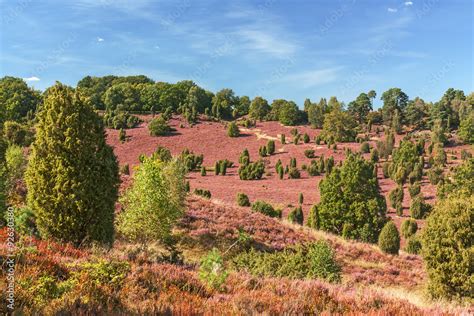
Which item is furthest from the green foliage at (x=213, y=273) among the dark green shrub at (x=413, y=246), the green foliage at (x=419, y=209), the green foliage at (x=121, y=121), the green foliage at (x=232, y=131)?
the green foliage at (x=121, y=121)

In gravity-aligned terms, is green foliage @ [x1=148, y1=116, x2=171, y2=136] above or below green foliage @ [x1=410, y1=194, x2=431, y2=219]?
above

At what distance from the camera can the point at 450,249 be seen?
13969 mm

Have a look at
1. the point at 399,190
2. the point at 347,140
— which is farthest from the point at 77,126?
the point at 347,140

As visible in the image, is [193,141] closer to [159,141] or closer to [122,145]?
[159,141]

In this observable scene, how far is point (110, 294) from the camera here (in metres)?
5.31

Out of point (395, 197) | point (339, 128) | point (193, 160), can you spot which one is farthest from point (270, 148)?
point (395, 197)

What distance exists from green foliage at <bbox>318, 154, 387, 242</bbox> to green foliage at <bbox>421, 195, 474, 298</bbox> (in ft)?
54.2

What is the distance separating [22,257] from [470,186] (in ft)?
105

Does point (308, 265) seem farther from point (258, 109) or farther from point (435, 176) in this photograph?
point (258, 109)

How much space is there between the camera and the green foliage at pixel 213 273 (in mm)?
6590

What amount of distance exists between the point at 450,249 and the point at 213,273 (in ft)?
37.2


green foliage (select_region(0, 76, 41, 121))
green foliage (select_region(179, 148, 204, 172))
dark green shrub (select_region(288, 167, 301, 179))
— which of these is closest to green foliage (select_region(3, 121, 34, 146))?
green foliage (select_region(179, 148, 204, 172))

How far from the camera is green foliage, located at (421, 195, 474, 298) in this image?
1361cm

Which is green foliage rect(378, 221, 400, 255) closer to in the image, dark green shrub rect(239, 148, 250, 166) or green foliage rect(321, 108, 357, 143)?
dark green shrub rect(239, 148, 250, 166)
